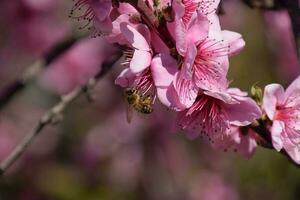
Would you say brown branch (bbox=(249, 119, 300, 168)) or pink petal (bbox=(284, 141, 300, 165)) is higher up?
brown branch (bbox=(249, 119, 300, 168))

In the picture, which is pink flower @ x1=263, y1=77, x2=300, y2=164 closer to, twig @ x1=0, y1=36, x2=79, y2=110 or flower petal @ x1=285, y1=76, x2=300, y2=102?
flower petal @ x1=285, y1=76, x2=300, y2=102

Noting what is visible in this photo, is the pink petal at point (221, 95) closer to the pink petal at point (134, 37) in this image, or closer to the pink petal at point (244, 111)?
the pink petal at point (244, 111)

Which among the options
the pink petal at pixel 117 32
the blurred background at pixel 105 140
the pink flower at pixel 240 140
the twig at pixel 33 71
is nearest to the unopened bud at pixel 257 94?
the pink flower at pixel 240 140

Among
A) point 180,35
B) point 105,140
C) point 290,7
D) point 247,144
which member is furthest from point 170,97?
point 105,140

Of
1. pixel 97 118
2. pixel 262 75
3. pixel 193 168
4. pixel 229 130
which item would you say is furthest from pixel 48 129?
pixel 229 130

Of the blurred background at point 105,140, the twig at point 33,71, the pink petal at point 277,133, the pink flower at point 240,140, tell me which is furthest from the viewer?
the blurred background at point 105,140

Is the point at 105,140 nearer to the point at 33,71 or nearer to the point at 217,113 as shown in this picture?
the point at 33,71

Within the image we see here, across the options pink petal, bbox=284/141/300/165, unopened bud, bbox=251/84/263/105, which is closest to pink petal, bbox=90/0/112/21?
unopened bud, bbox=251/84/263/105
